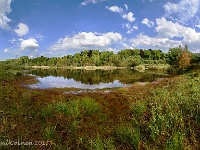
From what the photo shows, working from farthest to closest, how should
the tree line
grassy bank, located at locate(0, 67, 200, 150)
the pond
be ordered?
1. the tree line
2. the pond
3. grassy bank, located at locate(0, 67, 200, 150)

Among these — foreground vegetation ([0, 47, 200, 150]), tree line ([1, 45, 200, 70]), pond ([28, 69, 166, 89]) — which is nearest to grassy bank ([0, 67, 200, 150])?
foreground vegetation ([0, 47, 200, 150])

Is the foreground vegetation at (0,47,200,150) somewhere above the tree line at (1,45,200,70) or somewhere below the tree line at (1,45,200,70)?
below

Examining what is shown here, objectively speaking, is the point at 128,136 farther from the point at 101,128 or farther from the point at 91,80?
the point at 91,80

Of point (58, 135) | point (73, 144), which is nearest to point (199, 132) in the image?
point (73, 144)

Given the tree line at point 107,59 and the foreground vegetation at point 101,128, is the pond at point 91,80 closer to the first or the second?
the foreground vegetation at point 101,128

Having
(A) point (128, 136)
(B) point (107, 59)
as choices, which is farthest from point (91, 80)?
(B) point (107, 59)

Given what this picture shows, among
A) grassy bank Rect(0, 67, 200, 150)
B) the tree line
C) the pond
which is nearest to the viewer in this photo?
grassy bank Rect(0, 67, 200, 150)

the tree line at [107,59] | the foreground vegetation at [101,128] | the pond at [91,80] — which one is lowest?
the pond at [91,80]

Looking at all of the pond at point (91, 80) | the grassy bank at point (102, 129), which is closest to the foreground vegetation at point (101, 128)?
the grassy bank at point (102, 129)

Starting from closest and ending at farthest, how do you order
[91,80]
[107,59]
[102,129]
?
[102,129] → [91,80] → [107,59]

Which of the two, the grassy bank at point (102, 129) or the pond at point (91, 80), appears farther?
the pond at point (91, 80)

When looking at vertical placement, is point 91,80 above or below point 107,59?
below

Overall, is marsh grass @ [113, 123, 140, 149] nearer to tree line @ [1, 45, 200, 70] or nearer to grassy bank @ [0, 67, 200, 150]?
grassy bank @ [0, 67, 200, 150]

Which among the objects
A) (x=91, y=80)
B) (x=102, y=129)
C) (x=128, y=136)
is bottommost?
(x=91, y=80)
